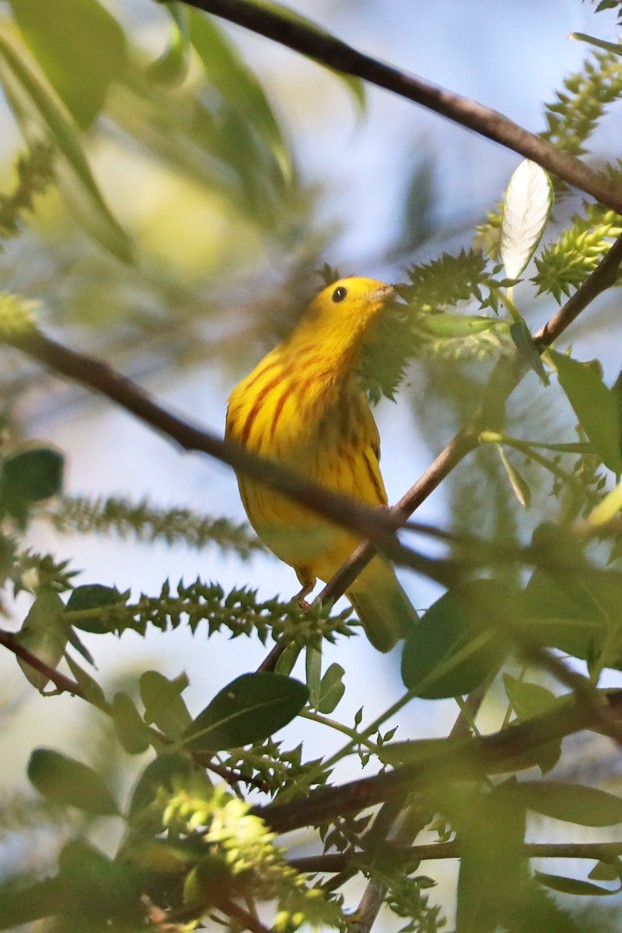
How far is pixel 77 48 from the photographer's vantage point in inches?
11.9

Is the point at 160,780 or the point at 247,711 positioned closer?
the point at 160,780

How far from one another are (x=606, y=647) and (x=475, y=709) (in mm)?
229

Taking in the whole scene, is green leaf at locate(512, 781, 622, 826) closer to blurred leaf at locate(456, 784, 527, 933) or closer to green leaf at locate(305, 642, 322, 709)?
blurred leaf at locate(456, 784, 527, 933)

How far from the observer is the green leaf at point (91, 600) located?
0.56m

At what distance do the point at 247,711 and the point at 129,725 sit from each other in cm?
12

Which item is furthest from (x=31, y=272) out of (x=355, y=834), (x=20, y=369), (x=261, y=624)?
(x=355, y=834)

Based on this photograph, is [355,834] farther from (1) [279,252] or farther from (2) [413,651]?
(1) [279,252]

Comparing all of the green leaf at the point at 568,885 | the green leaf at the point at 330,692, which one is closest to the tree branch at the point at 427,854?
the green leaf at the point at 568,885

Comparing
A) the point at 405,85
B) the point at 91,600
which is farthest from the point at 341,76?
the point at 91,600

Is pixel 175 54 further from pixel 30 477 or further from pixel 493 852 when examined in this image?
pixel 493 852

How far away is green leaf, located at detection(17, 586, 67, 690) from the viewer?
55 cm

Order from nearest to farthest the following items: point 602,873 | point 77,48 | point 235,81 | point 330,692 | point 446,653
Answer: point 77,48, point 235,81, point 446,653, point 602,873, point 330,692

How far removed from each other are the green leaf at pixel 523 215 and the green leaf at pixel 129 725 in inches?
14.2

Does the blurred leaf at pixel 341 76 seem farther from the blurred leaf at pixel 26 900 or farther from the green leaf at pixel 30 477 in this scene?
the blurred leaf at pixel 26 900
